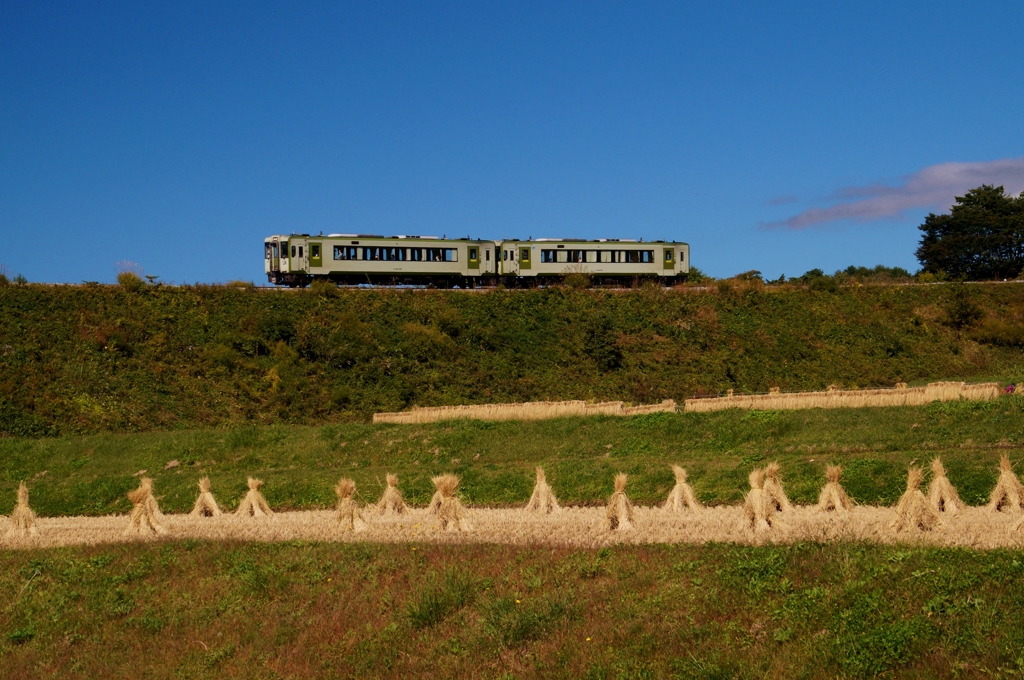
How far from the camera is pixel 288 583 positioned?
14.7 metres

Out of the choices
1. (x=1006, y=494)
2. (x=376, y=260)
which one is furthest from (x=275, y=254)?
(x=1006, y=494)

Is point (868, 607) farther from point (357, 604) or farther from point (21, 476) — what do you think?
point (21, 476)

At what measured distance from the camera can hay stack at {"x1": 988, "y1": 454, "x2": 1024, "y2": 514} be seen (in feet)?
55.0

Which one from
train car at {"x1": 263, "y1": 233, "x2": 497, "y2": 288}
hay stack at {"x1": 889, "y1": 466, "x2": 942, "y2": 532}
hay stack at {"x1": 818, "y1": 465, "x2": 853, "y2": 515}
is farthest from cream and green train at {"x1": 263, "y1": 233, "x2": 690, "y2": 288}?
hay stack at {"x1": 889, "y1": 466, "x2": 942, "y2": 532}

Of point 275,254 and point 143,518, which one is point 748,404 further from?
point 275,254

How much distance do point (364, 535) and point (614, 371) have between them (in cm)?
3240

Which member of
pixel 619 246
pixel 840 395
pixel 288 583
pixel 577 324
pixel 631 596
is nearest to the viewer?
pixel 631 596

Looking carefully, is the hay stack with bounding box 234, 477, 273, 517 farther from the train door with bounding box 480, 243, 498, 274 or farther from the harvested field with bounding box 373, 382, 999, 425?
the train door with bounding box 480, 243, 498, 274

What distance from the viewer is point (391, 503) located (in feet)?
67.1

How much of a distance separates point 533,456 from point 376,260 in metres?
30.2

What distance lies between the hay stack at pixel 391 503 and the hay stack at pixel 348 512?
1.57m

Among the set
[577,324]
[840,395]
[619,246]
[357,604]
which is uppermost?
[619,246]

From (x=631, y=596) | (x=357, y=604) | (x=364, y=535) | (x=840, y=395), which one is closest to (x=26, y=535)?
(x=364, y=535)

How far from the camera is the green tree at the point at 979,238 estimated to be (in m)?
78.9
